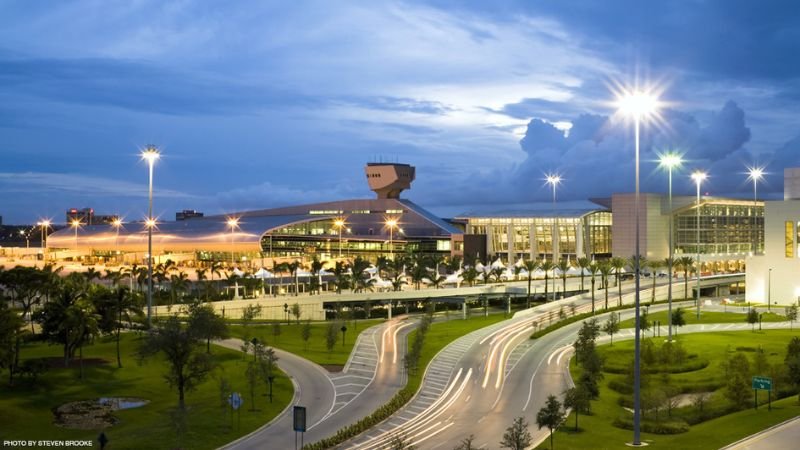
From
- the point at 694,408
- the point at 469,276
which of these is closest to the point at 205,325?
the point at 694,408

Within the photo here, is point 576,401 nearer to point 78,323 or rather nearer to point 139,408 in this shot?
point 139,408

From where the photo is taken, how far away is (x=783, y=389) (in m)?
51.5

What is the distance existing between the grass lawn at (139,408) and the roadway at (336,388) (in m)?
1.18

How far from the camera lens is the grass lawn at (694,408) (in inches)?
1670

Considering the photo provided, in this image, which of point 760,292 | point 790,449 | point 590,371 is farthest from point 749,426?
point 760,292

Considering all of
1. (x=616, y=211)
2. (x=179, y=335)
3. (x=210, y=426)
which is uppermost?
(x=616, y=211)

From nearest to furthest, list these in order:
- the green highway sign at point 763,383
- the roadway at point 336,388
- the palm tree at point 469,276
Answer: the green highway sign at point 763,383
the roadway at point 336,388
the palm tree at point 469,276

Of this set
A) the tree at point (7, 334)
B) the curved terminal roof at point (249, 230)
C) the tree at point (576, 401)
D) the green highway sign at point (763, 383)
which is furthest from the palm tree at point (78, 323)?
the curved terminal roof at point (249, 230)

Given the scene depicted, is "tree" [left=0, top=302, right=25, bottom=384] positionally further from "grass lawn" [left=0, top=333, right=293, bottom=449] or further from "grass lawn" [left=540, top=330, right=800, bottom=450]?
"grass lawn" [left=540, top=330, right=800, bottom=450]

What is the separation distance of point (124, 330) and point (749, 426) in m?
56.4

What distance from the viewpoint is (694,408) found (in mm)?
52125

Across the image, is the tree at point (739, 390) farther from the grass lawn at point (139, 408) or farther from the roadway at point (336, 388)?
the grass lawn at point (139, 408)

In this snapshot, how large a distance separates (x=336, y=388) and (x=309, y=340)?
73.3 ft

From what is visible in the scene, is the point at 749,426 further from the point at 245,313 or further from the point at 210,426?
the point at 245,313
